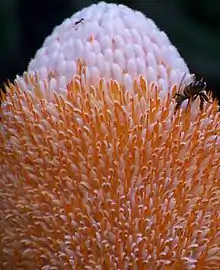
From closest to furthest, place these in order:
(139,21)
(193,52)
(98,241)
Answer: (98,241) < (139,21) < (193,52)

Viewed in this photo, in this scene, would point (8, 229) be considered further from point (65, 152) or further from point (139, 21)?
point (139, 21)

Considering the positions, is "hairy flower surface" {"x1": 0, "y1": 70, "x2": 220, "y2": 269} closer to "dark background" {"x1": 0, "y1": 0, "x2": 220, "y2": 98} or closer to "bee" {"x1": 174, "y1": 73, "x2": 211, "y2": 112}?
"bee" {"x1": 174, "y1": 73, "x2": 211, "y2": 112}

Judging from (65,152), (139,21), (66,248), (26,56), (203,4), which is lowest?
(66,248)

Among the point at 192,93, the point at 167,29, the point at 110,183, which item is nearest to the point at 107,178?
the point at 110,183

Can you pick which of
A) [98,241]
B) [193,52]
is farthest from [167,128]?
[193,52]

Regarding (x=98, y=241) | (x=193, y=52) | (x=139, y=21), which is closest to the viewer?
(x=98, y=241)

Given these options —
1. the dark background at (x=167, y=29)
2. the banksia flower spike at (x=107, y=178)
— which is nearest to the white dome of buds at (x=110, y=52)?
the banksia flower spike at (x=107, y=178)

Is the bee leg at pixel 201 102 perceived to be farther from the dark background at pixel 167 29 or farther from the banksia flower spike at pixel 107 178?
the dark background at pixel 167 29
